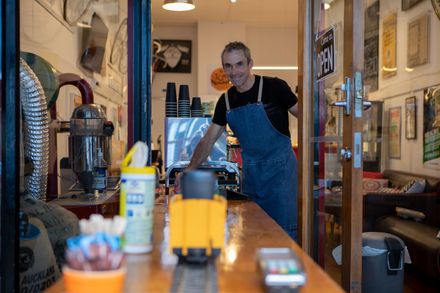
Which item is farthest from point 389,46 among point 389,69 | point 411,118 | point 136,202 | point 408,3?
point 136,202

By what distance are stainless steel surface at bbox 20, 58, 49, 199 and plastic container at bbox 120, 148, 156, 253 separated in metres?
1.09

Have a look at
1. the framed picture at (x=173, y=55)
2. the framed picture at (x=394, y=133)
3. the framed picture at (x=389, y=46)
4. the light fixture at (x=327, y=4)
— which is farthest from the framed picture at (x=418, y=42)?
the framed picture at (x=173, y=55)

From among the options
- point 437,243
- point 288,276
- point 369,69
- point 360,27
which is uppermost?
point 369,69

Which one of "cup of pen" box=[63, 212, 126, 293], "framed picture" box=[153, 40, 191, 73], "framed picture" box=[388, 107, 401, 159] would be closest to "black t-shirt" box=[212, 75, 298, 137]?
"cup of pen" box=[63, 212, 126, 293]

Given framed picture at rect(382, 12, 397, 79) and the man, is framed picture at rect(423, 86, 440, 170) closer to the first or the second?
framed picture at rect(382, 12, 397, 79)

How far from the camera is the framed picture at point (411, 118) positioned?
5461mm

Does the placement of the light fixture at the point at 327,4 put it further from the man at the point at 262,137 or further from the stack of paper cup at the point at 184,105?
the stack of paper cup at the point at 184,105

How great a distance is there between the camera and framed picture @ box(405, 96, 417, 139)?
17.9ft

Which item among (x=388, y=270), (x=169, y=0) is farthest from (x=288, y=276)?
(x=169, y=0)

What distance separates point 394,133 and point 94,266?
18.6 feet

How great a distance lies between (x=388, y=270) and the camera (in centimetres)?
292

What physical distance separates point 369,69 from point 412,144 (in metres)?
0.96

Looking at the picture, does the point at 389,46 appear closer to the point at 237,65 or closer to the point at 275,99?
the point at 275,99

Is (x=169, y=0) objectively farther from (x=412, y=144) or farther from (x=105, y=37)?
(x=412, y=144)
